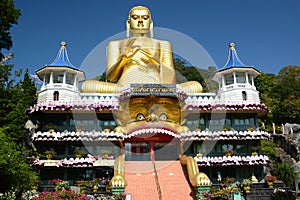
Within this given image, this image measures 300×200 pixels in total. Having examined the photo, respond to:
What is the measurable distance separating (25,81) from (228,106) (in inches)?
597

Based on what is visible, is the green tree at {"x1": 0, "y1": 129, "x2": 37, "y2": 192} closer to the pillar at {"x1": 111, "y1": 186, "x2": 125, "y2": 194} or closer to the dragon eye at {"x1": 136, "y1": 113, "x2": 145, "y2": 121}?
the pillar at {"x1": 111, "y1": 186, "x2": 125, "y2": 194}

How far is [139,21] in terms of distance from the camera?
2814cm

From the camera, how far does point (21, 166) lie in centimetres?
1250

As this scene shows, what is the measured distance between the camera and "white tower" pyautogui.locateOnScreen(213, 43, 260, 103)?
24.4 m

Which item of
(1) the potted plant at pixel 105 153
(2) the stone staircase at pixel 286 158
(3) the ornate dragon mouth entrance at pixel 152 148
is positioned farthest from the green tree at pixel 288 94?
(1) the potted plant at pixel 105 153

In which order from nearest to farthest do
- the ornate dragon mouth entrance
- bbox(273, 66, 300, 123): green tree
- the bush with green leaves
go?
the bush with green leaves < the ornate dragon mouth entrance < bbox(273, 66, 300, 123): green tree

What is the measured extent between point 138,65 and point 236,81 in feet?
24.8

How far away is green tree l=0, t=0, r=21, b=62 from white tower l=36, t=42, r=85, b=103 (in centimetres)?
498

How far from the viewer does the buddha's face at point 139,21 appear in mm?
28000

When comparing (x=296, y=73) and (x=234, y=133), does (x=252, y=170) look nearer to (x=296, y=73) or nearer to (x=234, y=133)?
(x=234, y=133)

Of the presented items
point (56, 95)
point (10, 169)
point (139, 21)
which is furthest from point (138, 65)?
point (10, 169)

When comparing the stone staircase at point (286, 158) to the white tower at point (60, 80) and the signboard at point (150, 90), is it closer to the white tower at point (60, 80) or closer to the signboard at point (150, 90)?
the signboard at point (150, 90)

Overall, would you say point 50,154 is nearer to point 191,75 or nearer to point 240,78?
point 240,78

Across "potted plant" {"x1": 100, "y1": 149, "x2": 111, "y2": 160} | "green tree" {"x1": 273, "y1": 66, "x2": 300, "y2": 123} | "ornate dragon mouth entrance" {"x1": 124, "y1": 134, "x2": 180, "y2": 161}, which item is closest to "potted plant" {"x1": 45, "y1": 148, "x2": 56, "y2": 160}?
"potted plant" {"x1": 100, "y1": 149, "x2": 111, "y2": 160}
